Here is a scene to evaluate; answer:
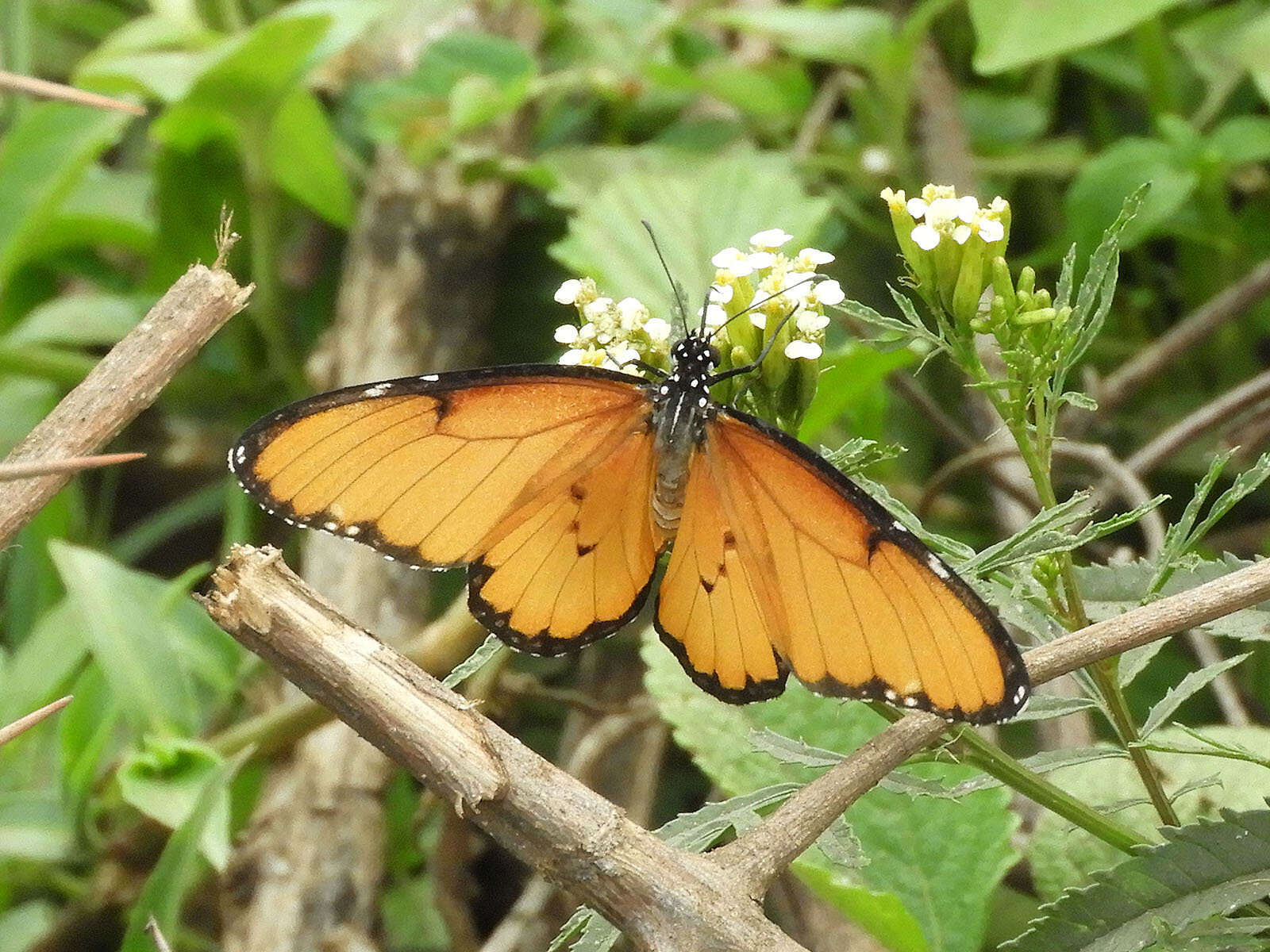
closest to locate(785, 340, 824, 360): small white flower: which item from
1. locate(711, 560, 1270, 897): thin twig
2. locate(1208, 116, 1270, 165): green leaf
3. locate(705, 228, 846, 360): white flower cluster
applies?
locate(705, 228, 846, 360): white flower cluster

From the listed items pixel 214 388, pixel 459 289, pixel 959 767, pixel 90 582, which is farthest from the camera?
pixel 214 388

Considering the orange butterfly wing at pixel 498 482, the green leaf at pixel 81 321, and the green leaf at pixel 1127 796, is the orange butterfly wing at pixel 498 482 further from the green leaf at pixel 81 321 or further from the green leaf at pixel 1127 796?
the green leaf at pixel 81 321

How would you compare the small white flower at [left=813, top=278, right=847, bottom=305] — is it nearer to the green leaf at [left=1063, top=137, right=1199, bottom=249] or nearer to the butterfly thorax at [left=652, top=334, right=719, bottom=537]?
the butterfly thorax at [left=652, top=334, right=719, bottom=537]

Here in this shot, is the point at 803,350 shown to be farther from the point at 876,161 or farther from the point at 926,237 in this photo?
the point at 876,161

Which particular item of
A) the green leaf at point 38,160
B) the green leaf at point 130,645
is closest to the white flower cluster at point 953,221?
the green leaf at point 130,645

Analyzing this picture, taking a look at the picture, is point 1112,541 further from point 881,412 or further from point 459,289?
point 459,289

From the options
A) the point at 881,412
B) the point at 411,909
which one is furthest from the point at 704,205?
the point at 411,909
